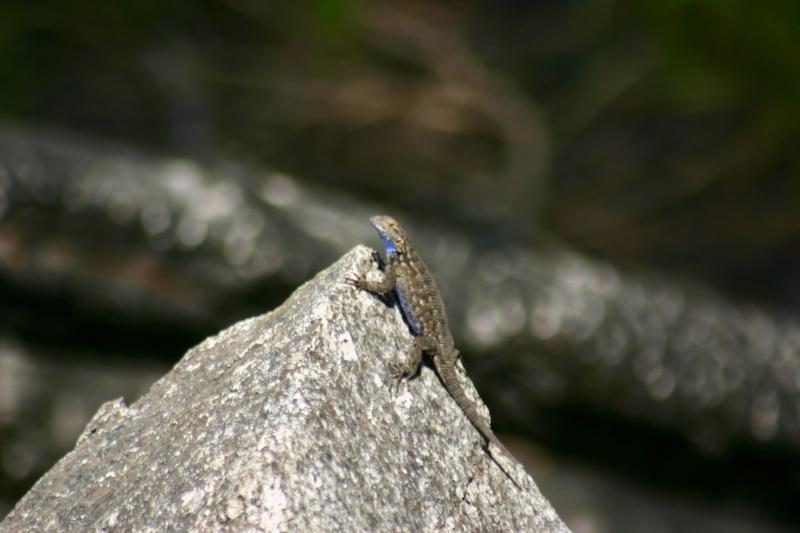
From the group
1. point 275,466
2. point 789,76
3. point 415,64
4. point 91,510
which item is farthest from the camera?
point 415,64

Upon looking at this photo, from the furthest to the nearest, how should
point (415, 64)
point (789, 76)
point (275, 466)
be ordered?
point (415, 64) → point (789, 76) → point (275, 466)

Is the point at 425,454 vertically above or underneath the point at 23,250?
underneath

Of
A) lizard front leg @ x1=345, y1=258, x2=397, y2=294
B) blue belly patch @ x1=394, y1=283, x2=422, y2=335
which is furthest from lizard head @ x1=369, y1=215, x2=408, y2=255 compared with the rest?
blue belly patch @ x1=394, y1=283, x2=422, y2=335

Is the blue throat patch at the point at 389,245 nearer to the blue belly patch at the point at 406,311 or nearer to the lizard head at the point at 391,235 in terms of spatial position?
the lizard head at the point at 391,235

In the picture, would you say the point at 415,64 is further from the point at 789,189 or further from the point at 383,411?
the point at 383,411

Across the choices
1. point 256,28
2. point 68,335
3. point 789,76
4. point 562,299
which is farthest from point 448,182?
point 68,335

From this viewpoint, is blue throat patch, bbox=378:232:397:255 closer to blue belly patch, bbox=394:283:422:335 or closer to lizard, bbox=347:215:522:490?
lizard, bbox=347:215:522:490
